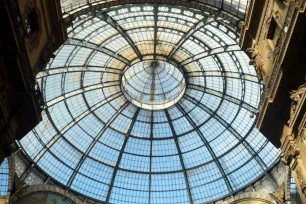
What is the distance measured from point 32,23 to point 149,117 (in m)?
22.7

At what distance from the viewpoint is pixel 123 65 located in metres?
35.3

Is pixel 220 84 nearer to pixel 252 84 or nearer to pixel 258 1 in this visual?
pixel 252 84

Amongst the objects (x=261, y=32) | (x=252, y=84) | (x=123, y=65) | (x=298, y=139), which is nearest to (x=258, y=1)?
(x=261, y=32)

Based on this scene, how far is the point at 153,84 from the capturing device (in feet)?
130

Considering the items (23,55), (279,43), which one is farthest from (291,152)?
(23,55)

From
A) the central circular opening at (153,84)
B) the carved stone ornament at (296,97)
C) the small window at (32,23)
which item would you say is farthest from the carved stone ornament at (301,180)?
the central circular opening at (153,84)

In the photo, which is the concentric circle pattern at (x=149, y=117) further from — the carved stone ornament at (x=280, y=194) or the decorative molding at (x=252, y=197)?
the carved stone ornament at (x=280, y=194)

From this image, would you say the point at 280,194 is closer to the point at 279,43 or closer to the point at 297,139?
the point at 297,139

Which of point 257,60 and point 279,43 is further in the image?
point 257,60

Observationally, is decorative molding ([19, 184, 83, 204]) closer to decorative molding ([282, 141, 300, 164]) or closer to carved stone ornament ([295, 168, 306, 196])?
decorative molding ([282, 141, 300, 164])

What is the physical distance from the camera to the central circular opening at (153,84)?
125 ft

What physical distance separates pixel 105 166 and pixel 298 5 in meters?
28.7

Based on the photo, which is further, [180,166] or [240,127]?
[180,166]

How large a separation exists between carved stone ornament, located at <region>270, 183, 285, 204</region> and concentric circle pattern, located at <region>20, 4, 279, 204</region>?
9.52 feet
